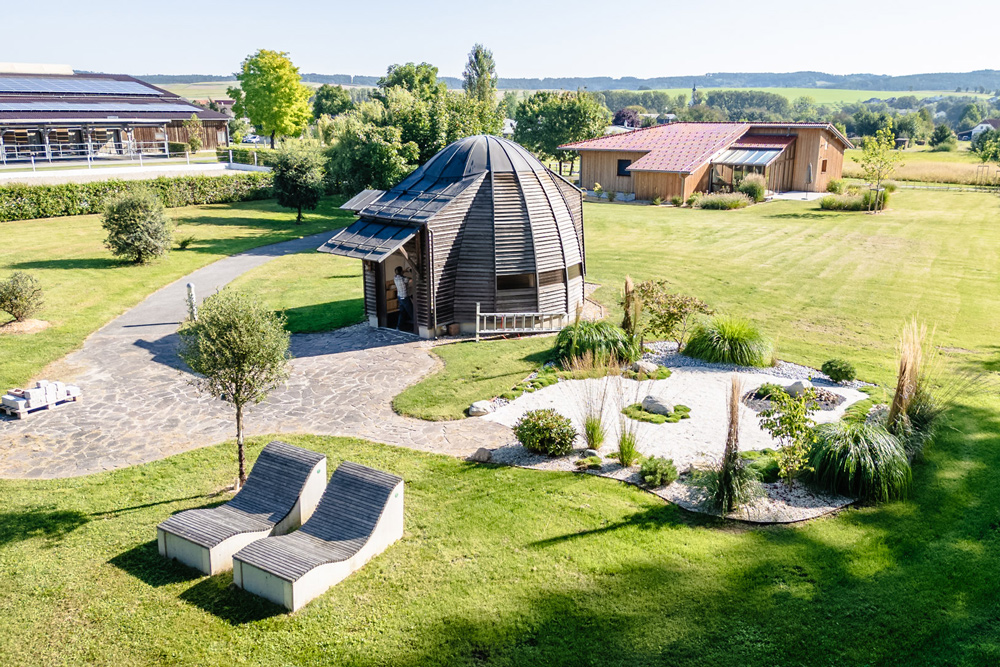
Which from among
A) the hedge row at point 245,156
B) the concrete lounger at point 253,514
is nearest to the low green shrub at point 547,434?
the concrete lounger at point 253,514

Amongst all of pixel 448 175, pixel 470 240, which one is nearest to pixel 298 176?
A: pixel 448 175

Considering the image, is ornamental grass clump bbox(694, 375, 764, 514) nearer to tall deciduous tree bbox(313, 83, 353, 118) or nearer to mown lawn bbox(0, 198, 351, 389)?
mown lawn bbox(0, 198, 351, 389)

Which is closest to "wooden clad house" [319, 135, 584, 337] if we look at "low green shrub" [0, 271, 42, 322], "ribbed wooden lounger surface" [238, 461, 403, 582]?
"low green shrub" [0, 271, 42, 322]

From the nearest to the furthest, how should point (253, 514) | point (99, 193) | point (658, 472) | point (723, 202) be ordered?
1. point (253, 514)
2. point (658, 472)
3. point (99, 193)
4. point (723, 202)

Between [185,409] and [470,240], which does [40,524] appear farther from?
[470,240]

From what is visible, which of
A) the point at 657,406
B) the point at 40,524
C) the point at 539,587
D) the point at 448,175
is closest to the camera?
the point at 539,587

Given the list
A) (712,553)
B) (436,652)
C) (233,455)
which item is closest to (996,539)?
(712,553)

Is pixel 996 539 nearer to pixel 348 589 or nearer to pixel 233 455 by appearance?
pixel 348 589
